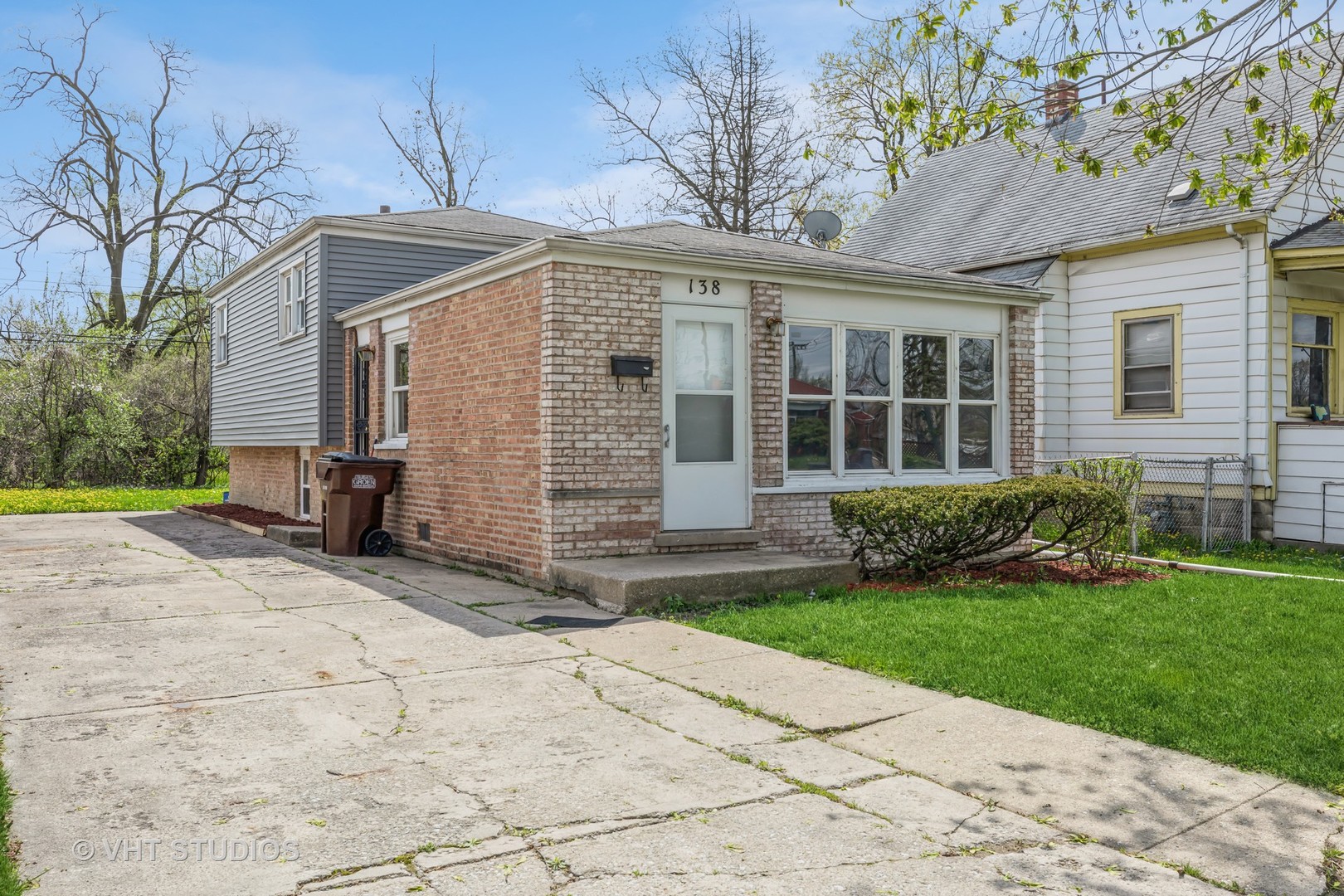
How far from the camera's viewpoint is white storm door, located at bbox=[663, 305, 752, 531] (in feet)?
31.3

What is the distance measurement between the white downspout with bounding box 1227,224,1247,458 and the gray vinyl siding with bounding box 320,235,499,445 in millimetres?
10746

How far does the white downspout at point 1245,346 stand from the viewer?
13.1 meters

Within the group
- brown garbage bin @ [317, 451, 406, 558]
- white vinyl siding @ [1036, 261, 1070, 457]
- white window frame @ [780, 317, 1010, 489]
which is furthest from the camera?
white vinyl siding @ [1036, 261, 1070, 457]

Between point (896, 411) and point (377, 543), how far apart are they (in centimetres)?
614

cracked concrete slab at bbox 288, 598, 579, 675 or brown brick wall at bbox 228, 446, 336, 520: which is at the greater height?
brown brick wall at bbox 228, 446, 336, 520

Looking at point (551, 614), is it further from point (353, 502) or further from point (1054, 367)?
point (1054, 367)

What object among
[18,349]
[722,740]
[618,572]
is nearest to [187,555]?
[618,572]

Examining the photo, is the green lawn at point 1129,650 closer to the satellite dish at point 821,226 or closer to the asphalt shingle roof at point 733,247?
the asphalt shingle roof at point 733,247

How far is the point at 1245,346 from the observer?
42.9 ft

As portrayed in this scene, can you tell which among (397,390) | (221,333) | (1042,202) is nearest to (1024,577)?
(397,390)

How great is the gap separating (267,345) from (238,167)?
20.1 metres

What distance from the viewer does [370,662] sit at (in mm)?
6285

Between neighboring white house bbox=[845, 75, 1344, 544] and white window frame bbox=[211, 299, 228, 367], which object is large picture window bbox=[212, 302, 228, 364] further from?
neighboring white house bbox=[845, 75, 1344, 544]

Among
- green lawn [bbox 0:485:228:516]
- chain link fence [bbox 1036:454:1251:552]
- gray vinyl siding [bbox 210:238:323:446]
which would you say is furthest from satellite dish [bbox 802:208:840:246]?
green lawn [bbox 0:485:228:516]
